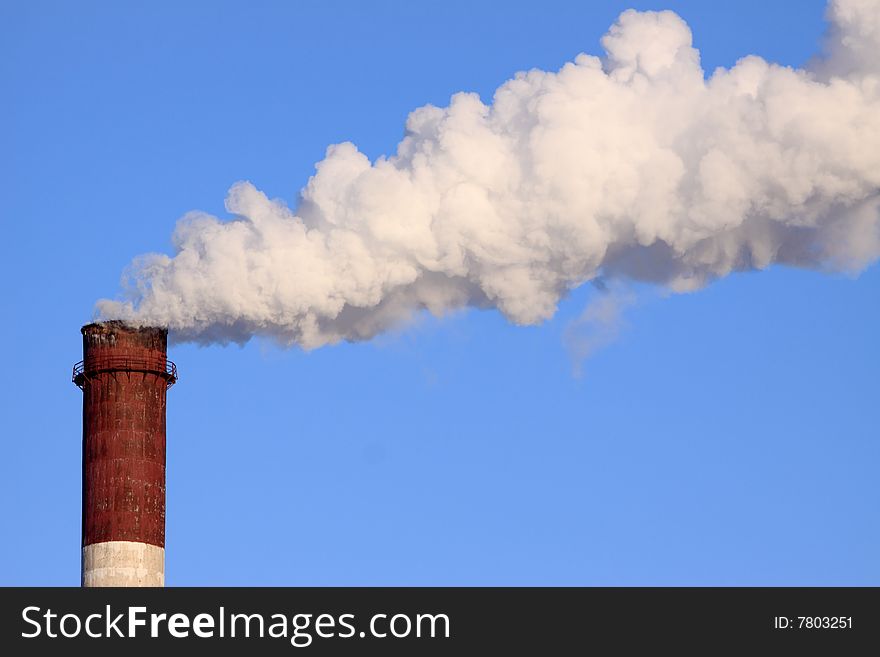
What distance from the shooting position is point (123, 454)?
71500mm

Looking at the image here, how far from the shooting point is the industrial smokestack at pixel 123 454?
70500 millimetres

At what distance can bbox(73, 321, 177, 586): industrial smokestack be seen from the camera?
7050 cm
